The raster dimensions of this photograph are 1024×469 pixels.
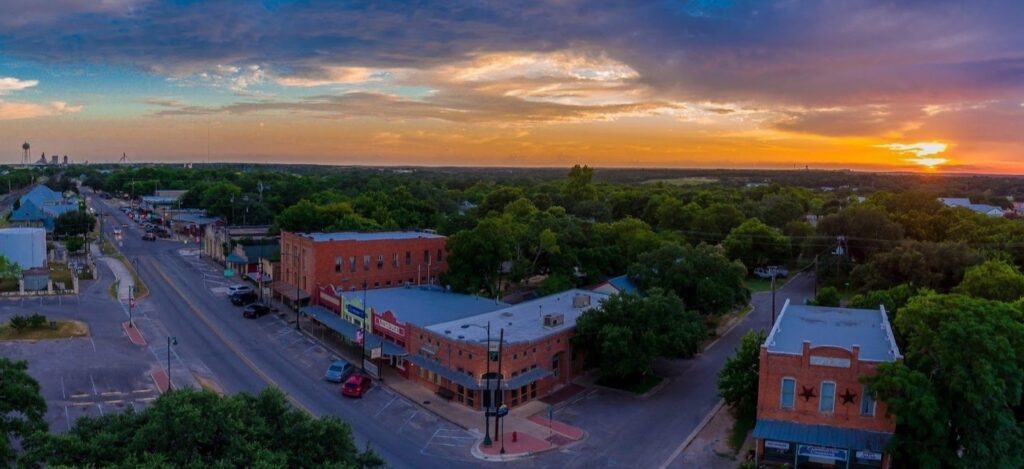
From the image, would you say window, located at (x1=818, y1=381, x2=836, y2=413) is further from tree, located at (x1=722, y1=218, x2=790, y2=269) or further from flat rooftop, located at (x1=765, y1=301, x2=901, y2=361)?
tree, located at (x1=722, y1=218, x2=790, y2=269)

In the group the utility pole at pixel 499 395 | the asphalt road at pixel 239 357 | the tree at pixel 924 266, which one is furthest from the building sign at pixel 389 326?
the tree at pixel 924 266

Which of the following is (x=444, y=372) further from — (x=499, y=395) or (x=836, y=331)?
(x=836, y=331)

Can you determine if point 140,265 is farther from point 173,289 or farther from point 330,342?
point 330,342

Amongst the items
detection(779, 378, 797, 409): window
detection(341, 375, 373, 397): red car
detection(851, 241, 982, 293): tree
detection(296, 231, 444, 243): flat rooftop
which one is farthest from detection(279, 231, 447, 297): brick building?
detection(851, 241, 982, 293): tree

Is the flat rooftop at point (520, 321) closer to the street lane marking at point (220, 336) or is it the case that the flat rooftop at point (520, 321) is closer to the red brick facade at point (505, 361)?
the red brick facade at point (505, 361)

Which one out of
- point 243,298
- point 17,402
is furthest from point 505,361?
point 243,298

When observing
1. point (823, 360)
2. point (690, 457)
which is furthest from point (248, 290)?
point (823, 360)
